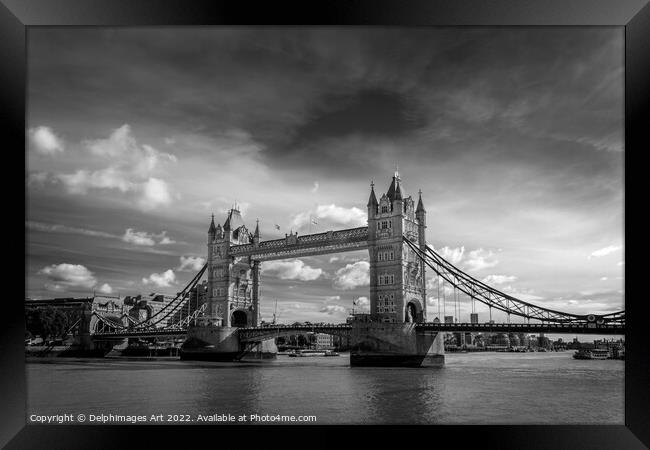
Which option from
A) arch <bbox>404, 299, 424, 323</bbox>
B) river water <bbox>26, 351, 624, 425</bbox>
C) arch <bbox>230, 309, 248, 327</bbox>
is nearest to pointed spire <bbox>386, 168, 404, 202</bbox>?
arch <bbox>404, 299, 424, 323</bbox>

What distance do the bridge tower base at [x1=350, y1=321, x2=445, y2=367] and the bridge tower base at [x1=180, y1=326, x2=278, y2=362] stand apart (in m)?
15.3

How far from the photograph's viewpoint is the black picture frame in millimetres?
11023

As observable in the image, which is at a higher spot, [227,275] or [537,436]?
[227,275]

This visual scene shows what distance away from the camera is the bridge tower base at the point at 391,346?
38.2 metres

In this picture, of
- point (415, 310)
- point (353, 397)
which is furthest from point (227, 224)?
point (353, 397)

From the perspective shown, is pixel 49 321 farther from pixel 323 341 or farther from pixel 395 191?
pixel 323 341

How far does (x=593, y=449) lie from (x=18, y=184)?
1212 centimetres

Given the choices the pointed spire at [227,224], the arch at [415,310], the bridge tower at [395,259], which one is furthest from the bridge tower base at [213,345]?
the arch at [415,310]

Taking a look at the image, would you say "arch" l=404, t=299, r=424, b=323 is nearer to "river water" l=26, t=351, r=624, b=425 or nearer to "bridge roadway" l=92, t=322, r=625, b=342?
"bridge roadway" l=92, t=322, r=625, b=342
